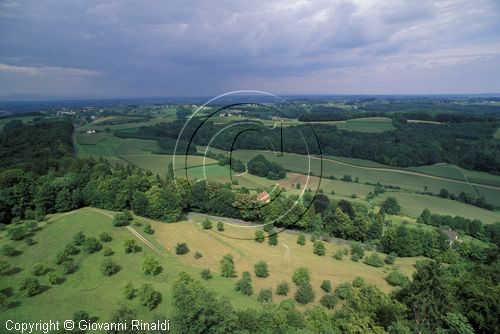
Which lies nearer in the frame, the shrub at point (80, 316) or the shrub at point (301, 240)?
the shrub at point (80, 316)

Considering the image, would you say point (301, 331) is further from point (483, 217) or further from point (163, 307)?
point (483, 217)

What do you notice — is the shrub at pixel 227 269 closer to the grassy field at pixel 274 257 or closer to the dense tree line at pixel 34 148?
the grassy field at pixel 274 257

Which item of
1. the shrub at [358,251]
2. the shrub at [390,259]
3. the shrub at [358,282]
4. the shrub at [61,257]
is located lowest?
the shrub at [390,259]

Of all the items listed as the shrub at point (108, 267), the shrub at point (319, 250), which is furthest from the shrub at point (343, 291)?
the shrub at point (108, 267)

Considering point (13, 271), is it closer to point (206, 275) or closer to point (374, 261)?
point (206, 275)

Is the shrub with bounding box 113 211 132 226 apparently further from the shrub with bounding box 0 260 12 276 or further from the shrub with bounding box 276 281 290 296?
the shrub with bounding box 276 281 290 296

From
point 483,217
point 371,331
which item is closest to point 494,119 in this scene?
point 483,217
